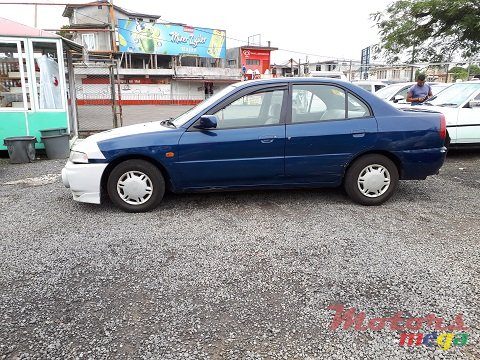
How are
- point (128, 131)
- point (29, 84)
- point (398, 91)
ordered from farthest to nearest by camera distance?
1. point (398, 91)
2. point (29, 84)
3. point (128, 131)

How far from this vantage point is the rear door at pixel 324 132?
4.59 m

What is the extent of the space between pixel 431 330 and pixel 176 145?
3.15 meters

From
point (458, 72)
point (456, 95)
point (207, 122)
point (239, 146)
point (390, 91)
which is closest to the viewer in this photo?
point (207, 122)

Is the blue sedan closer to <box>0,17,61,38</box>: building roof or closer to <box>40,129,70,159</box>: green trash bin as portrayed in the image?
<box>40,129,70,159</box>: green trash bin

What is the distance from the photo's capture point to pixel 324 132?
459cm

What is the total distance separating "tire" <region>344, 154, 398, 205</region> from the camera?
15.5 ft

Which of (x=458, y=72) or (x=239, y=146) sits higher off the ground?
(x=458, y=72)

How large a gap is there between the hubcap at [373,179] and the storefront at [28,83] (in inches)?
272

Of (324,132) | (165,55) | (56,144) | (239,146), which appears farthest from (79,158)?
(165,55)

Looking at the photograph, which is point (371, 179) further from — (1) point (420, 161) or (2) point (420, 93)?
(2) point (420, 93)

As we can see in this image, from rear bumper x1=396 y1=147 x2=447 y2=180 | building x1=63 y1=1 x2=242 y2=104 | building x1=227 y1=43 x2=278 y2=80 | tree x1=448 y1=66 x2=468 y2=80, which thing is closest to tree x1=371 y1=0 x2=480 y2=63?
tree x1=448 y1=66 x2=468 y2=80

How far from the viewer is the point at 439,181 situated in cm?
612

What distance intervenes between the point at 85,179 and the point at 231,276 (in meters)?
2.36

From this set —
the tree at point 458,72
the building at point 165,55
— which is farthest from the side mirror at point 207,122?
the building at point 165,55
